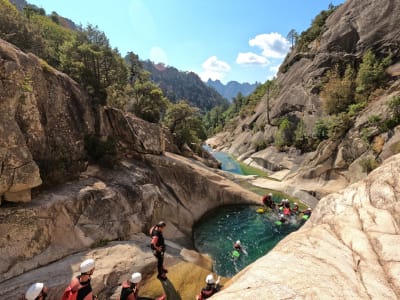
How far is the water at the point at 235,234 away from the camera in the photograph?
17391 millimetres

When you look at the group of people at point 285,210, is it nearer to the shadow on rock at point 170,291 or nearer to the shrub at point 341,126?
the shrub at point 341,126

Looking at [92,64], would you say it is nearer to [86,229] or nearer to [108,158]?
[108,158]

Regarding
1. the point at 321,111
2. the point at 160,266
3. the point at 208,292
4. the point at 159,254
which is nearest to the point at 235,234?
the point at 160,266

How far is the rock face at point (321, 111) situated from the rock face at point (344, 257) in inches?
693

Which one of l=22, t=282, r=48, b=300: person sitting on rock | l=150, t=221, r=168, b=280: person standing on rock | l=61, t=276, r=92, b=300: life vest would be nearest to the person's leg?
l=150, t=221, r=168, b=280: person standing on rock

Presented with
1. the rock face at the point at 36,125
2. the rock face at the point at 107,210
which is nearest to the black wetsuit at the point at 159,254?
the rock face at the point at 107,210

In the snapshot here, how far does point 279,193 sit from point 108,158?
2316 centimetres

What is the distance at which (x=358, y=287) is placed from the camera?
237 inches

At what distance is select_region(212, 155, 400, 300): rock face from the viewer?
5.82m

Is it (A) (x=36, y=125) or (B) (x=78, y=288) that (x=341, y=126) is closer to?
(A) (x=36, y=125)

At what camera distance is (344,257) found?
7.45 m

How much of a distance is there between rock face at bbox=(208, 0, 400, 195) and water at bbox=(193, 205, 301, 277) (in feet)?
31.9

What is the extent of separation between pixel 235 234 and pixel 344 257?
1475cm

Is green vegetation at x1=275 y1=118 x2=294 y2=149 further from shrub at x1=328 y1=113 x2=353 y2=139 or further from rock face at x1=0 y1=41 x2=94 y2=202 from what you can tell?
rock face at x1=0 y1=41 x2=94 y2=202
